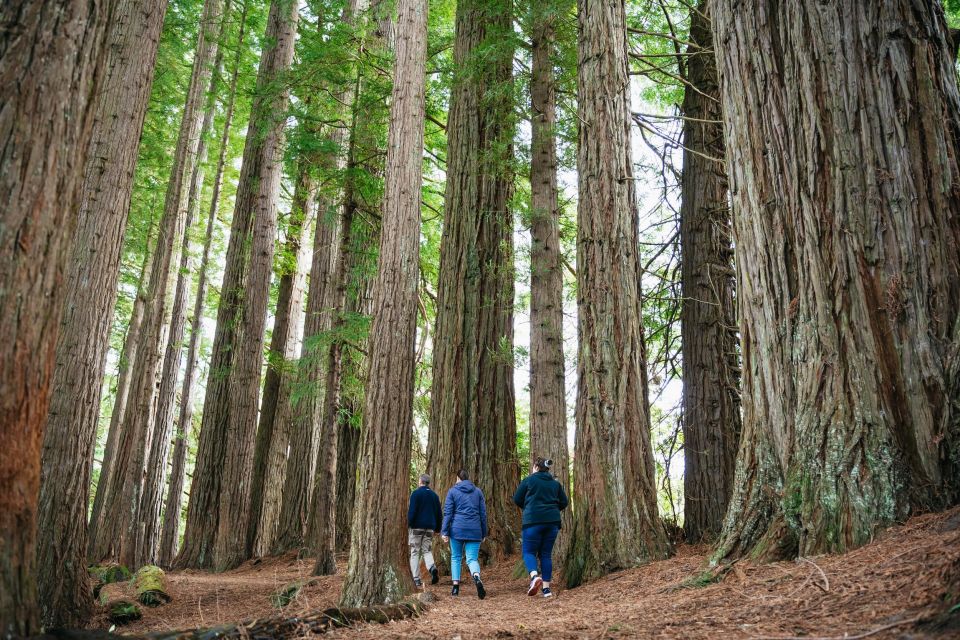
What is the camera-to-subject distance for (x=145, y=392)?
44.8ft

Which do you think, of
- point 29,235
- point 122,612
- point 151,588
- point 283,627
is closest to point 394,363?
point 283,627

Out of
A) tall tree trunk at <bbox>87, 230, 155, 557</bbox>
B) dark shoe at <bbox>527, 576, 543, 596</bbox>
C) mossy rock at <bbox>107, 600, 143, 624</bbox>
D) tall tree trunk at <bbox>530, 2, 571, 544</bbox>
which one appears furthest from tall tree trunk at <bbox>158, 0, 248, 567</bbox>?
dark shoe at <bbox>527, 576, 543, 596</bbox>

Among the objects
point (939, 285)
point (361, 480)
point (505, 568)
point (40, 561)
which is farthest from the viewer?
point (505, 568)

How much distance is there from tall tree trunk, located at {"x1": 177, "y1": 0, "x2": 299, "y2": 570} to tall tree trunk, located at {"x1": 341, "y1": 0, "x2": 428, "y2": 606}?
19.4ft

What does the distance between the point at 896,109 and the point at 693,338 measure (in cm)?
549

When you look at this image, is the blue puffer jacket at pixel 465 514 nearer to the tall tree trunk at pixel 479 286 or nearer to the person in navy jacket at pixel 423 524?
the person in navy jacket at pixel 423 524

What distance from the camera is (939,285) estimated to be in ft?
14.0

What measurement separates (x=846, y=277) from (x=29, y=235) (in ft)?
15.3

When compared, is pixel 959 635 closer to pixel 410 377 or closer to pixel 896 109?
pixel 896 109

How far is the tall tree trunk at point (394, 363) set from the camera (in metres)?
6.51

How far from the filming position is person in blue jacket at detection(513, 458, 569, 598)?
7.52 meters

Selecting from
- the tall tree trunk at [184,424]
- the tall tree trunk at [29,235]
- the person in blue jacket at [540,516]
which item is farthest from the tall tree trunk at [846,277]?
the tall tree trunk at [184,424]

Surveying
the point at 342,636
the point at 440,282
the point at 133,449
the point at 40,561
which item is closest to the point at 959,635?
the point at 342,636

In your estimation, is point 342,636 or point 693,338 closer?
point 342,636
